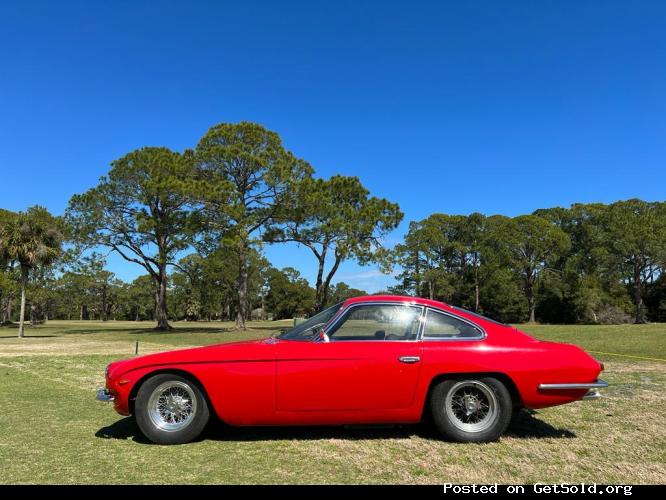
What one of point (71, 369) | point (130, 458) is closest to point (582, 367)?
point (130, 458)

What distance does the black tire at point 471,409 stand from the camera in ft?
15.9

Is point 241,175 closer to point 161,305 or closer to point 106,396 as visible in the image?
point 161,305

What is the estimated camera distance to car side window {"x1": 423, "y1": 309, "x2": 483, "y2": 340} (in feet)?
16.6

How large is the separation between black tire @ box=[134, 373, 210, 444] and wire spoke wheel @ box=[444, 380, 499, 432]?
2421 mm

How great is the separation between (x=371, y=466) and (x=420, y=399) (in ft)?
3.04

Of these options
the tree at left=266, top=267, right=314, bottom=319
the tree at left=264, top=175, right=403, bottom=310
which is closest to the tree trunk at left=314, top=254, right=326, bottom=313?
the tree at left=264, top=175, right=403, bottom=310

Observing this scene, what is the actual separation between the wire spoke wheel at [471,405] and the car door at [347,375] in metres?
0.45

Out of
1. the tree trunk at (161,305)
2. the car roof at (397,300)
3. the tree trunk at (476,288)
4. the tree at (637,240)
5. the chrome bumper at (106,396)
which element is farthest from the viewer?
the tree trunk at (476,288)

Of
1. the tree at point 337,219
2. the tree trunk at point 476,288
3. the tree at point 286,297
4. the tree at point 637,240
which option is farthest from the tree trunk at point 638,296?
the tree at point 286,297

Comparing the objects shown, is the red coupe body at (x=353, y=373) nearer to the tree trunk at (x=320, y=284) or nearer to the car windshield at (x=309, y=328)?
the car windshield at (x=309, y=328)

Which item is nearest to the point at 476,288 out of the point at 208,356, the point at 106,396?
the point at 208,356

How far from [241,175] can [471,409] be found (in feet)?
98.7

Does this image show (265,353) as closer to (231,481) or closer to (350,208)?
(231,481)

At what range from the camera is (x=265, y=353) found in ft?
16.0
